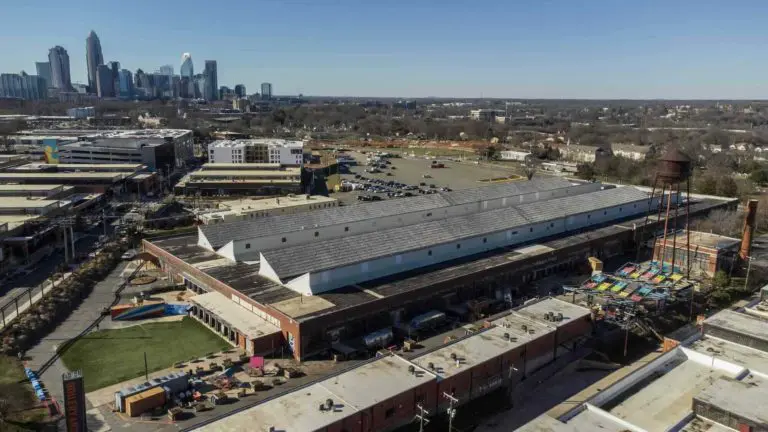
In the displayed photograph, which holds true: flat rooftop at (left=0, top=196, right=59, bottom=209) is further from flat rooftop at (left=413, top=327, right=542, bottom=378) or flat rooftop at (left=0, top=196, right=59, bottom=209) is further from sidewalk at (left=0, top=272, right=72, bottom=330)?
flat rooftop at (left=413, top=327, right=542, bottom=378)

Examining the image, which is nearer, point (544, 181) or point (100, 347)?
point (100, 347)

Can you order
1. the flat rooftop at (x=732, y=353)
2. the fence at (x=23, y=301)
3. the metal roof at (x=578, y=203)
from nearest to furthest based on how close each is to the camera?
the flat rooftop at (x=732, y=353)
the fence at (x=23, y=301)
the metal roof at (x=578, y=203)

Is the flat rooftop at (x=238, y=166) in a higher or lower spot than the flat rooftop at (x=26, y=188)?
higher

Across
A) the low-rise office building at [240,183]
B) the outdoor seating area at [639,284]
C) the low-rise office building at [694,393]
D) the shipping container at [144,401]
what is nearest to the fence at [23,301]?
the shipping container at [144,401]

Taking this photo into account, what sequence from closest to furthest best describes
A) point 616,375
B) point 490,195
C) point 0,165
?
point 616,375 → point 490,195 → point 0,165

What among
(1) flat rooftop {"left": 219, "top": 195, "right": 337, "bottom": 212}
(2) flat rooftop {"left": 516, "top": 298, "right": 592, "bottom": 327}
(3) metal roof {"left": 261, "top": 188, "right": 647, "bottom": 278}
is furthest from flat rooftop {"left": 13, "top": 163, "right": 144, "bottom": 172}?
(2) flat rooftop {"left": 516, "top": 298, "right": 592, "bottom": 327}

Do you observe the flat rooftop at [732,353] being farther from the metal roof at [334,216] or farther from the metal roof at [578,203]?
the metal roof at [334,216]

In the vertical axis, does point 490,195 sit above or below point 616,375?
above

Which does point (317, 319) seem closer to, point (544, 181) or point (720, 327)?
point (720, 327)

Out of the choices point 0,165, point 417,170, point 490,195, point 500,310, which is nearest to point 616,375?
point 500,310
